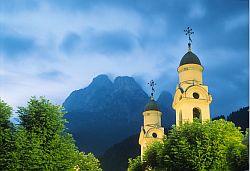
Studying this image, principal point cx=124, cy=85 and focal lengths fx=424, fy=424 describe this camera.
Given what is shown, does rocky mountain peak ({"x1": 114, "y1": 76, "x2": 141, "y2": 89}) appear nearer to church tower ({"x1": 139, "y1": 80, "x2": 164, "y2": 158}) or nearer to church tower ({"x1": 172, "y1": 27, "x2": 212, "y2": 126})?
church tower ({"x1": 139, "y1": 80, "x2": 164, "y2": 158})

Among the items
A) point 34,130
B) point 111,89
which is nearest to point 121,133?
point 111,89

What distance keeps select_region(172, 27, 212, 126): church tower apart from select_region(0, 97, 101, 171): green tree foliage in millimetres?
11078

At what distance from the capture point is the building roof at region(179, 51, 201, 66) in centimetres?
2973

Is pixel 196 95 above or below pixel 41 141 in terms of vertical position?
above

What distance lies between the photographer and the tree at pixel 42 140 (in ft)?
58.4

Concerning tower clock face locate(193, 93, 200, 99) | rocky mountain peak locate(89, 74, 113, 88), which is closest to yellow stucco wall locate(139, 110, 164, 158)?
tower clock face locate(193, 93, 200, 99)

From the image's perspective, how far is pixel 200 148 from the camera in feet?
74.2

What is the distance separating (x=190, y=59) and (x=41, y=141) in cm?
1453

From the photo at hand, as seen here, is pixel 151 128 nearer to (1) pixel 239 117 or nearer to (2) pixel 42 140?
(1) pixel 239 117

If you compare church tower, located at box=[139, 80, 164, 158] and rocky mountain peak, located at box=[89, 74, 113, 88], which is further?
rocky mountain peak, located at box=[89, 74, 113, 88]

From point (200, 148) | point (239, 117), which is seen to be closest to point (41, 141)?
point (200, 148)

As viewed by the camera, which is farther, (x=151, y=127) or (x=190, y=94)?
(x=151, y=127)

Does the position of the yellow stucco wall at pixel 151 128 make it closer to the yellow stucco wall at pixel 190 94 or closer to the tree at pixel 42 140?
the yellow stucco wall at pixel 190 94

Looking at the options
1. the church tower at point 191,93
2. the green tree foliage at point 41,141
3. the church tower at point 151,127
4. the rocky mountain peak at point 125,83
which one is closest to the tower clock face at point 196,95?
the church tower at point 191,93
